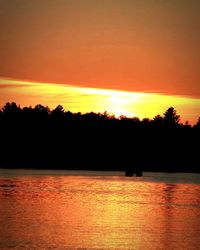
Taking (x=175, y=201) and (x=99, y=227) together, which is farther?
(x=175, y=201)

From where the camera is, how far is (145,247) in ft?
148

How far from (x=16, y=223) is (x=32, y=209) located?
1320 centimetres

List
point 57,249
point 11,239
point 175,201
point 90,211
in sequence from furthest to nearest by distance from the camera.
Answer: point 175,201 → point 90,211 → point 11,239 → point 57,249

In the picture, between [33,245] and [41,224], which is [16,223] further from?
[33,245]

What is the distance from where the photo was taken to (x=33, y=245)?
4472 centimetres

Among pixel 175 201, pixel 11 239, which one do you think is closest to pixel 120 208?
pixel 175 201

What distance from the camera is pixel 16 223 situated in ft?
182

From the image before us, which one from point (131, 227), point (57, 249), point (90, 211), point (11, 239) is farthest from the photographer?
point (90, 211)

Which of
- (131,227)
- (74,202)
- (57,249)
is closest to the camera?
(57,249)

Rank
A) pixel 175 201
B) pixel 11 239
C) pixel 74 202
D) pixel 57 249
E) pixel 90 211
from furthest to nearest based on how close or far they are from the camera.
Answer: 1. pixel 175 201
2. pixel 74 202
3. pixel 90 211
4. pixel 11 239
5. pixel 57 249

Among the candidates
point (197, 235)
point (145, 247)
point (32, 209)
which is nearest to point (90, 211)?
point (32, 209)

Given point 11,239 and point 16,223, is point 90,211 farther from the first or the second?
point 11,239

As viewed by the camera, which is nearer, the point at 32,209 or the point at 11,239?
the point at 11,239

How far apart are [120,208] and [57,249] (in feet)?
99.5
